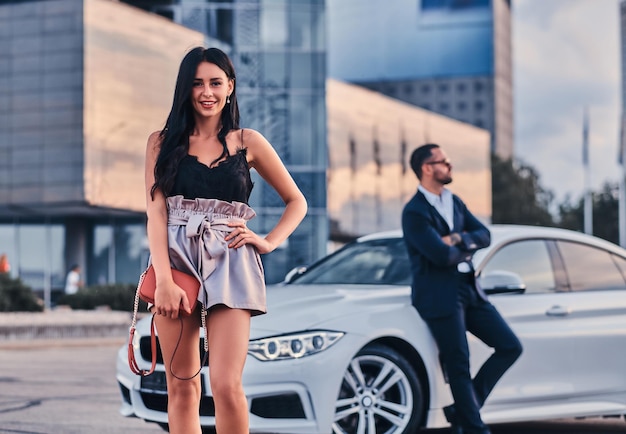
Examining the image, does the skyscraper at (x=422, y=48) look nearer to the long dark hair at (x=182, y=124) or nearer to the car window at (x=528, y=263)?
the car window at (x=528, y=263)

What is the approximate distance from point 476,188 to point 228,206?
2938 inches

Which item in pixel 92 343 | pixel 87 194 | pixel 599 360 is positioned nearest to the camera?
pixel 599 360

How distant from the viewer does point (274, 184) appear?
4734 mm

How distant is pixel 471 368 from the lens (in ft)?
24.3

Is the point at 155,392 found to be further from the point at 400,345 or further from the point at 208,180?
the point at 208,180

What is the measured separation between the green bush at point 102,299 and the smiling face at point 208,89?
87.0 ft

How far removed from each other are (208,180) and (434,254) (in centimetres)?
278

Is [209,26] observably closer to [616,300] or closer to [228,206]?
[616,300]

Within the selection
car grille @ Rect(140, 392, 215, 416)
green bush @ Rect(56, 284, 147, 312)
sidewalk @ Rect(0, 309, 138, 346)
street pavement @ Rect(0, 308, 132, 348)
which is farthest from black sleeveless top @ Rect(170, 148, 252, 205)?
green bush @ Rect(56, 284, 147, 312)

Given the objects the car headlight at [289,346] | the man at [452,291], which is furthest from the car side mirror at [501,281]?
the car headlight at [289,346]

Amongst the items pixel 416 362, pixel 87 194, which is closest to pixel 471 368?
pixel 416 362

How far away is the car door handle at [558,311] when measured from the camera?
25.9 feet

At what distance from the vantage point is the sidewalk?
20719 mm

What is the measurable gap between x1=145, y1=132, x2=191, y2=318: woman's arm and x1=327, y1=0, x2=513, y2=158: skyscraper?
391 feet
